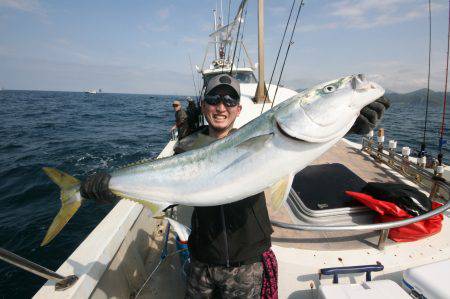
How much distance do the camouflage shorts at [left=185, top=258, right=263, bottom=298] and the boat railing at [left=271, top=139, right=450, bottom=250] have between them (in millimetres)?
790

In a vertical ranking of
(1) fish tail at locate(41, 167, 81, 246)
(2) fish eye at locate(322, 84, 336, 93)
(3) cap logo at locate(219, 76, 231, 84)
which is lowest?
(1) fish tail at locate(41, 167, 81, 246)

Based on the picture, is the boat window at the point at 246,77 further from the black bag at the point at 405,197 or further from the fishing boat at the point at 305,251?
the black bag at the point at 405,197

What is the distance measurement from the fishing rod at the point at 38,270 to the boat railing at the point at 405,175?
2585 mm

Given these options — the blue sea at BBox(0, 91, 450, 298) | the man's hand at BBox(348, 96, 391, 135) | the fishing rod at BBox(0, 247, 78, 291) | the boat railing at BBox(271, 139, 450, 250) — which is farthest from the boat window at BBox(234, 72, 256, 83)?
the fishing rod at BBox(0, 247, 78, 291)

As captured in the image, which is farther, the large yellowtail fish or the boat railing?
the boat railing

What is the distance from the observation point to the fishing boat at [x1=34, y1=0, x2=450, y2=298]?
2947 millimetres

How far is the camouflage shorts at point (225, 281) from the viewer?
2578mm

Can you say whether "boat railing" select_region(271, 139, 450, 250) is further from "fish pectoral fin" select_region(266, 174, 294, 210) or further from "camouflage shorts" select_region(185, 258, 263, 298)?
"fish pectoral fin" select_region(266, 174, 294, 210)

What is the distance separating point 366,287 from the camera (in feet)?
8.95

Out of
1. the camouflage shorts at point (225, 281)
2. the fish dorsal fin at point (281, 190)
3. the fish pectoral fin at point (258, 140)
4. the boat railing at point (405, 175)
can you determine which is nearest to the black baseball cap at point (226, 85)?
the fish pectoral fin at point (258, 140)

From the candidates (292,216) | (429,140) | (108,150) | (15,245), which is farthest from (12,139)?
(429,140)

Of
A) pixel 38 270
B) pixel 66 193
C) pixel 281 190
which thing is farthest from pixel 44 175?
pixel 281 190

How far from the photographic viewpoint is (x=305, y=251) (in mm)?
3445

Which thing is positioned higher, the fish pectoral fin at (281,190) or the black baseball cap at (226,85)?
the black baseball cap at (226,85)
